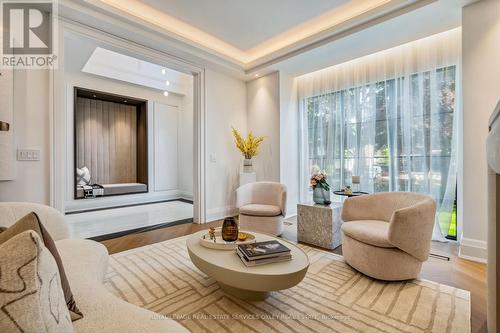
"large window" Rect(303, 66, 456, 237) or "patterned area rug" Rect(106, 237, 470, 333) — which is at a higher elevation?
"large window" Rect(303, 66, 456, 237)

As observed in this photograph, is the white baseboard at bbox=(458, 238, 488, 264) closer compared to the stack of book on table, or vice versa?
the stack of book on table

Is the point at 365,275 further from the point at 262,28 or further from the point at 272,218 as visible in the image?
the point at 262,28

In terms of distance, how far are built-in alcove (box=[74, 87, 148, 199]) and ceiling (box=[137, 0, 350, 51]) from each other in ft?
11.0

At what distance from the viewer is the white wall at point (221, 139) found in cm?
429

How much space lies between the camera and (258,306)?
1680 mm

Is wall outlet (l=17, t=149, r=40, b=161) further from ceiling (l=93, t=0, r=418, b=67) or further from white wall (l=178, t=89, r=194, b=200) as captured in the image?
white wall (l=178, t=89, r=194, b=200)

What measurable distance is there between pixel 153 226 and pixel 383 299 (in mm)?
3343

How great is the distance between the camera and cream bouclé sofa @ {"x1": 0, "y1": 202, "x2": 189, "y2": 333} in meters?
0.84

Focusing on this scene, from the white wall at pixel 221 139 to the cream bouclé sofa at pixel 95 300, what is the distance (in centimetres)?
273

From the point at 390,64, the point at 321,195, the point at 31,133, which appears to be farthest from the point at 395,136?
the point at 31,133

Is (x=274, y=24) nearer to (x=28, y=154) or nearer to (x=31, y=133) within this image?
(x=31, y=133)

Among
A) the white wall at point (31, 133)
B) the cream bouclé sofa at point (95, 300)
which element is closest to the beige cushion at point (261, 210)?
the cream bouclé sofa at point (95, 300)

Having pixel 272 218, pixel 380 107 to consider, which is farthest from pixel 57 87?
pixel 380 107

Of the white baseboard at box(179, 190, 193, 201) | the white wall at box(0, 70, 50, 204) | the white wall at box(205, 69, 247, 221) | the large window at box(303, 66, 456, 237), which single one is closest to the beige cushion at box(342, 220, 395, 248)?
the large window at box(303, 66, 456, 237)
